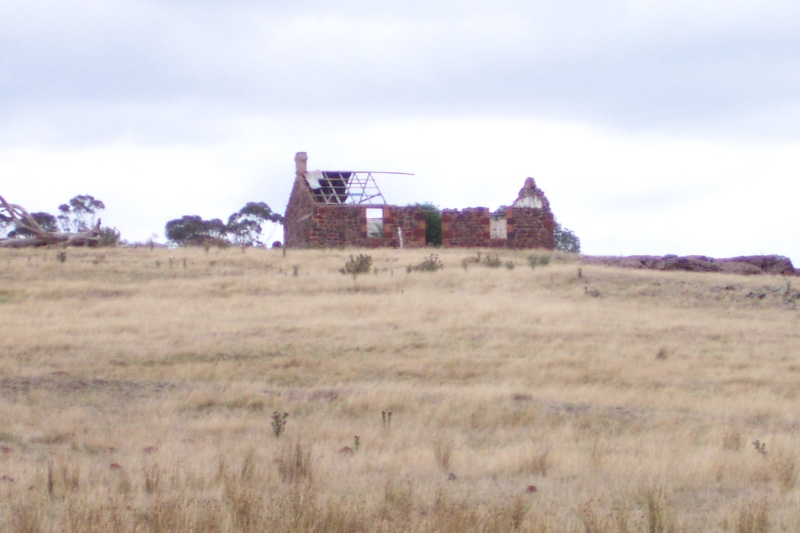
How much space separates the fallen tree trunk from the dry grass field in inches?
293

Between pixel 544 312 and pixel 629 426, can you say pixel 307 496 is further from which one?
pixel 544 312

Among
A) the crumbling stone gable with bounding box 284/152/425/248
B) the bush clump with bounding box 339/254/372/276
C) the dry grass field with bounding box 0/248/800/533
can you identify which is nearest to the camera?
the dry grass field with bounding box 0/248/800/533

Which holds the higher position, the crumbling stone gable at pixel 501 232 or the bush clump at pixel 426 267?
the crumbling stone gable at pixel 501 232

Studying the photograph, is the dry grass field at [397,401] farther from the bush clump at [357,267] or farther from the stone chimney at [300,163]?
the stone chimney at [300,163]

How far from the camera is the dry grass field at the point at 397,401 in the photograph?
682cm

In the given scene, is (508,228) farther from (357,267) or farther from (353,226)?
(357,267)

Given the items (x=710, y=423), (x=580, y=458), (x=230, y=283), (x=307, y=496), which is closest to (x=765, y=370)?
(x=710, y=423)

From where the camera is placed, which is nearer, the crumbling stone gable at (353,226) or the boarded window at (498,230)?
the crumbling stone gable at (353,226)

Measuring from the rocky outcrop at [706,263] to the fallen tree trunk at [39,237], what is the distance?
1733 cm

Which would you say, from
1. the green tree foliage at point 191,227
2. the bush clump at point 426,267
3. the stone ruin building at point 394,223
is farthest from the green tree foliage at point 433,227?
the green tree foliage at point 191,227

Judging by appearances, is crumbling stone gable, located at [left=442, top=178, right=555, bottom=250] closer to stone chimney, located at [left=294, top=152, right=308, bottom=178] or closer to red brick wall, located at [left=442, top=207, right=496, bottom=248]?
red brick wall, located at [left=442, top=207, right=496, bottom=248]

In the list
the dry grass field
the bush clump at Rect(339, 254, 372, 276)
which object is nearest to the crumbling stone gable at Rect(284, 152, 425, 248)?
the bush clump at Rect(339, 254, 372, 276)

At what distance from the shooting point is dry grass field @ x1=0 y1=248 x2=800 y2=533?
6.82 metres

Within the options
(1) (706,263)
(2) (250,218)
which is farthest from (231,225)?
(1) (706,263)
